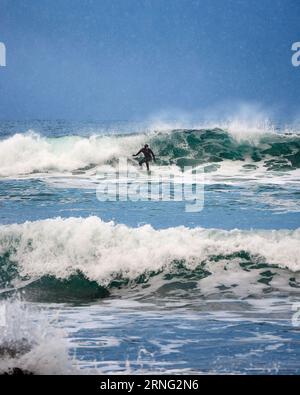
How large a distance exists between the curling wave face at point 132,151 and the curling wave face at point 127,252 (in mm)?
845

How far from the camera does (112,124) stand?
5.55 metres

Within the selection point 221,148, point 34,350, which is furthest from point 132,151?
point 34,350

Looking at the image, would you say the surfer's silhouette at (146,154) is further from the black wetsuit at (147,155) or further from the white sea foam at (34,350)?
the white sea foam at (34,350)

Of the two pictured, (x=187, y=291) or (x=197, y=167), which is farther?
(x=197, y=167)

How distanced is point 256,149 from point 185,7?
1809 millimetres

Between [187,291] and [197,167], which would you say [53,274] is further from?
[197,167]

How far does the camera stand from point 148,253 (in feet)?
16.7

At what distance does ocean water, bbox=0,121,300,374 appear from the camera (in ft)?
12.2

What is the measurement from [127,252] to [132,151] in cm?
137

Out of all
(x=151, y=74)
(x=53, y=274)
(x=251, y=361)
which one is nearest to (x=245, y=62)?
(x=151, y=74)

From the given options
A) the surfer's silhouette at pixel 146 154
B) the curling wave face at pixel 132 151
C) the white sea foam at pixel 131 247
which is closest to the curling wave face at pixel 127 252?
the white sea foam at pixel 131 247

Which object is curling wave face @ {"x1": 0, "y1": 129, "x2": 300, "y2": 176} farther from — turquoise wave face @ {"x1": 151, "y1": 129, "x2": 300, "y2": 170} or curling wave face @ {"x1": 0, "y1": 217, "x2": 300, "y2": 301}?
curling wave face @ {"x1": 0, "y1": 217, "x2": 300, "y2": 301}

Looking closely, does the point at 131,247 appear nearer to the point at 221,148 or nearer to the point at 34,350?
the point at 34,350

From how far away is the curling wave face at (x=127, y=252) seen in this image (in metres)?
5.00
